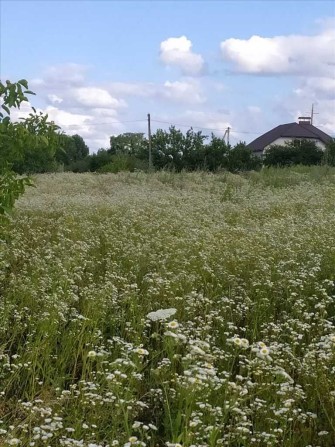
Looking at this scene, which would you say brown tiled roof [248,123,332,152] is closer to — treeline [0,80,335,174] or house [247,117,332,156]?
house [247,117,332,156]

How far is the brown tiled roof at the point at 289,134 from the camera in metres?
62.1

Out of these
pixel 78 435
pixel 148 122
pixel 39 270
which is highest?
pixel 148 122

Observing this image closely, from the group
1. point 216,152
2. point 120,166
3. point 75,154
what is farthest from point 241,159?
point 75,154

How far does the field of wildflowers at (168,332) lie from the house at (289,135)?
177 ft

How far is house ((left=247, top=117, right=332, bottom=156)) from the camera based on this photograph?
61.6 metres

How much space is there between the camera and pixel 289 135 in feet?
204

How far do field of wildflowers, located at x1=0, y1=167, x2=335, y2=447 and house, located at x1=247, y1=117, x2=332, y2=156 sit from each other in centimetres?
5387

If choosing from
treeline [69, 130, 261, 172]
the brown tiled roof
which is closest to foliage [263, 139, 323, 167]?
treeline [69, 130, 261, 172]

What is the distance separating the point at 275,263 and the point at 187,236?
1.78 meters

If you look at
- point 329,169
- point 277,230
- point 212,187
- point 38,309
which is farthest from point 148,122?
point 38,309

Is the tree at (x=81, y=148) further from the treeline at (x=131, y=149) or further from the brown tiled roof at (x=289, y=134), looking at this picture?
the brown tiled roof at (x=289, y=134)

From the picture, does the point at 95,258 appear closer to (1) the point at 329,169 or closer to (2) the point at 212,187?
(2) the point at 212,187

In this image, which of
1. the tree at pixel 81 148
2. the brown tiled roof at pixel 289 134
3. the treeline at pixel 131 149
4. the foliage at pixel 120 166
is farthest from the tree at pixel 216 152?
the tree at pixel 81 148

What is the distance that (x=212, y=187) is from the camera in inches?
618
